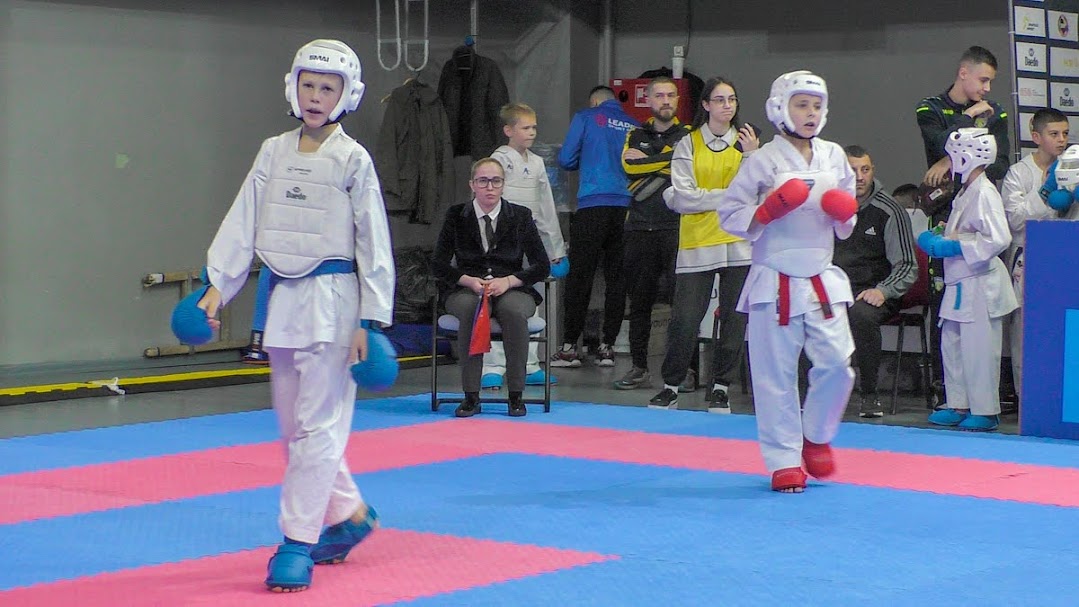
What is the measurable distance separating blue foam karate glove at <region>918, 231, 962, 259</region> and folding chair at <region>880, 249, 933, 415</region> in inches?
26.7

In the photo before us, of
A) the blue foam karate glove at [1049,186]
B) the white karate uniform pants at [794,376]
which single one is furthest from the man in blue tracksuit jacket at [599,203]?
the white karate uniform pants at [794,376]

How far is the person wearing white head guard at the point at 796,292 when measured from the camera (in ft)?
17.3

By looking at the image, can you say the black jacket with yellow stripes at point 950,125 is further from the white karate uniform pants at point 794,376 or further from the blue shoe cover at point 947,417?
the white karate uniform pants at point 794,376

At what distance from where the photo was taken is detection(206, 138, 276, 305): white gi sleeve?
13.0ft

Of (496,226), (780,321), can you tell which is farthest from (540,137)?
(780,321)

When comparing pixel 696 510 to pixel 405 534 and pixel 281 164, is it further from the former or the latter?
pixel 281 164

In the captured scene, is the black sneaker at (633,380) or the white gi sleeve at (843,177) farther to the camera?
the black sneaker at (633,380)

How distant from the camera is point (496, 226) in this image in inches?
305

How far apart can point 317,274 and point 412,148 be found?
669 centimetres

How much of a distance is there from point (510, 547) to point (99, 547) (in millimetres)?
1246

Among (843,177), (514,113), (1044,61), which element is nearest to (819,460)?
(843,177)

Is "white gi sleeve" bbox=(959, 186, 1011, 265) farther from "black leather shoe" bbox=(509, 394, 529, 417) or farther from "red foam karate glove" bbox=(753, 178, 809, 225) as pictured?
"black leather shoe" bbox=(509, 394, 529, 417)

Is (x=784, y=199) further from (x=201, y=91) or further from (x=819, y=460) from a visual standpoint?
(x=201, y=91)

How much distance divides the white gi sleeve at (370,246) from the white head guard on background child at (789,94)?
1.96 metres
